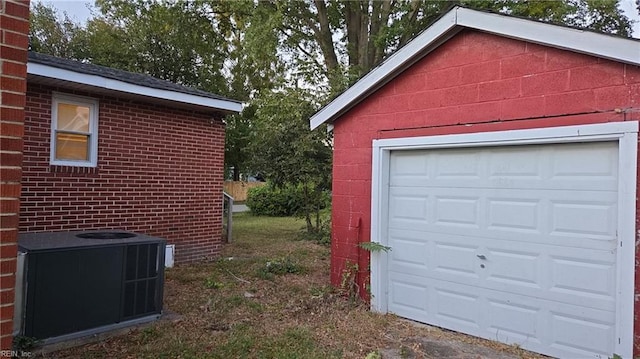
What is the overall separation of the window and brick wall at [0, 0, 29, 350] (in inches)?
199

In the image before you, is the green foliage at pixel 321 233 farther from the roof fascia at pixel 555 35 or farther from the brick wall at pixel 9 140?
the brick wall at pixel 9 140

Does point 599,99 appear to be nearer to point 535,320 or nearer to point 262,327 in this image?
point 535,320

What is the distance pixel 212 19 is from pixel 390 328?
15485 millimetres

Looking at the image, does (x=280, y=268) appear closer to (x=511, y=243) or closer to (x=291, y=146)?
(x=511, y=243)

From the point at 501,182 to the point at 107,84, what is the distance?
5816 millimetres

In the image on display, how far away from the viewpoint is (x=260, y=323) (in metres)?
4.97

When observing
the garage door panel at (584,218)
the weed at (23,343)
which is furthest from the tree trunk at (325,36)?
the weed at (23,343)

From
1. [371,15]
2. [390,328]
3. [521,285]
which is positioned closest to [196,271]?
[390,328]

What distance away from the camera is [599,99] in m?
3.88

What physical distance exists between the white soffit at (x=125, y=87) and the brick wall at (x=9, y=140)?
4419mm

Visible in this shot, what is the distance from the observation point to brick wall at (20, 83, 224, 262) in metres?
6.14

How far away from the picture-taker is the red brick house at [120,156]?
611 centimetres

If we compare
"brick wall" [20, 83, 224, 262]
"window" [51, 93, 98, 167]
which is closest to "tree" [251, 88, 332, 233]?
"brick wall" [20, 83, 224, 262]

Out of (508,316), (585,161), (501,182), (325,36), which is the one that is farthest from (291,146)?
(585,161)
